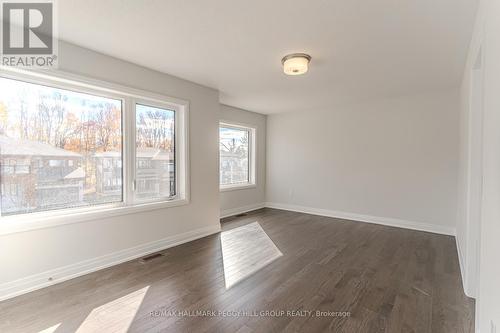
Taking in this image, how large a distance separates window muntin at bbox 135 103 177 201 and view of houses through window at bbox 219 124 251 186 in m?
1.80

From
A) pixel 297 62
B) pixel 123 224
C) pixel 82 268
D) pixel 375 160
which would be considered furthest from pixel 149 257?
pixel 375 160

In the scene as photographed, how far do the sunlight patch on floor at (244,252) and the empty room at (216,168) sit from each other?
1.3 inches

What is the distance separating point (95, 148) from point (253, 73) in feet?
7.21

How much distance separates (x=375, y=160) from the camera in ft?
16.0

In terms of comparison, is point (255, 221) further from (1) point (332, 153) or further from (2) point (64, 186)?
(2) point (64, 186)

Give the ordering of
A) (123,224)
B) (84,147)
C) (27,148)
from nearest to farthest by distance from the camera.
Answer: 1. (27,148)
2. (84,147)
3. (123,224)

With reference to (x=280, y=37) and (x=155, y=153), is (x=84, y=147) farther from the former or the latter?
(x=280, y=37)

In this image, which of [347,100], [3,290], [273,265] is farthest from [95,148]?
[347,100]

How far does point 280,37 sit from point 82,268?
3.16m

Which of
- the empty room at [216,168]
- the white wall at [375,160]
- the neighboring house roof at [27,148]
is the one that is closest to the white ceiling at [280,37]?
the empty room at [216,168]

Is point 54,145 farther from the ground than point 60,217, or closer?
farther from the ground

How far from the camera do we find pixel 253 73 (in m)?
3.44

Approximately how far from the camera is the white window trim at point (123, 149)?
7.78ft

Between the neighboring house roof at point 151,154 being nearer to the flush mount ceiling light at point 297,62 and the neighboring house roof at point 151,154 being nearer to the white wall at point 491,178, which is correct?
Answer: the flush mount ceiling light at point 297,62
